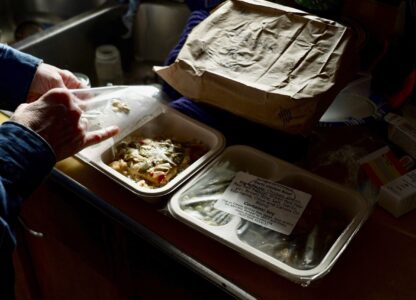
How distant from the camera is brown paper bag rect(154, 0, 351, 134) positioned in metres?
0.76

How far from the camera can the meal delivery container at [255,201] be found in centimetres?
68

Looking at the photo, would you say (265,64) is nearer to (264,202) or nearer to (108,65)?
(264,202)

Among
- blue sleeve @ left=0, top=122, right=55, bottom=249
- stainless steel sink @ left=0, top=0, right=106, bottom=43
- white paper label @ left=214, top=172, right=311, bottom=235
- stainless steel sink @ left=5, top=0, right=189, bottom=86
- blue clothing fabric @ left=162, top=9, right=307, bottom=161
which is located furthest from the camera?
stainless steel sink @ left=0, top=0, right=106, bottom=43

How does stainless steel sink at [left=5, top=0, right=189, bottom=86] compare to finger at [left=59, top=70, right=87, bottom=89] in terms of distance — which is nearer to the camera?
finger at [left=59, top=70, right=87, bottom=89]

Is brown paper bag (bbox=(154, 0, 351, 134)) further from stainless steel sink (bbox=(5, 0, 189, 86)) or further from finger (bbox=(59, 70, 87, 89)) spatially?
stainless steel sink (bbox=(5, 0, 189, 86))

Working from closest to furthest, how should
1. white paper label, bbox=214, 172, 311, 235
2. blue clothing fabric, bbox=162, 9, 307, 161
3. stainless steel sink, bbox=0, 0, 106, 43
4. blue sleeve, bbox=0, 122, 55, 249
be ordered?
blue sleeve, bbox=0, 122, 55, 249 < white paper label, bbox=214, 172, 311, 235 < blue clothing fabric, bbox=162, 9, 307, 161 < stainless steel sink, bbox=0, 0, 106, 43

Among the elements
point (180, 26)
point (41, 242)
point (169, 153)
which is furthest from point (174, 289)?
point (180, 26)

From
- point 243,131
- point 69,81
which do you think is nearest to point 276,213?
point 243,131

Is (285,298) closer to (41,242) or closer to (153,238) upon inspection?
(153,238)

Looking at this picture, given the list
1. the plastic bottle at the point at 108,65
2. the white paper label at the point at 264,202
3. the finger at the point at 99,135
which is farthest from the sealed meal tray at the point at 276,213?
the plastic bottle at the point at 108,65

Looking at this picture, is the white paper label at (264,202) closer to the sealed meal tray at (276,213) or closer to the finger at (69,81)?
the sealed meal tray at (276,213)

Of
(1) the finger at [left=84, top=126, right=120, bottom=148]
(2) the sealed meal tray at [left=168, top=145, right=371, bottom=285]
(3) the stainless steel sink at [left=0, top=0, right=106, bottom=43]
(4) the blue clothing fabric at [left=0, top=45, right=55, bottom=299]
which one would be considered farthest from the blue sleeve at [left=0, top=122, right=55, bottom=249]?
(3) the stainless steel sink at [left=0, top=0, right=106, bottom=43]

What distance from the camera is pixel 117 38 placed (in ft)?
4.46

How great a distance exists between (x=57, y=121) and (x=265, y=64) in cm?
35
